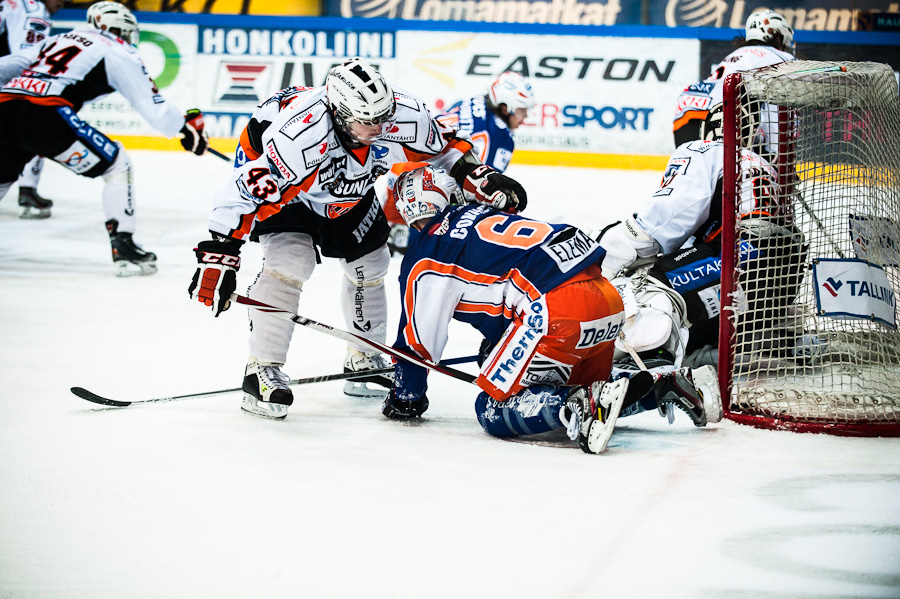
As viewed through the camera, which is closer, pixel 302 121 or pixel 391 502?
pixel 391 502

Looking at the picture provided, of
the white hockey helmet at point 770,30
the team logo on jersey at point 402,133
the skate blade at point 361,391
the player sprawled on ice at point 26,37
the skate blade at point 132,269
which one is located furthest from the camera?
the player sprawled on ice at point 26,37

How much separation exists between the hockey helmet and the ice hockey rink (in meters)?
0.87

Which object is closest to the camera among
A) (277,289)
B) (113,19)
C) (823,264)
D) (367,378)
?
(823,264)

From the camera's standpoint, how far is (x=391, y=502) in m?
2.11

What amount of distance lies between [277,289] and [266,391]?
32 centimetres

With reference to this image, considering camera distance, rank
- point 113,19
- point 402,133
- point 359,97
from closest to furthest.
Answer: point 359,97, point 402,133, point 113,19

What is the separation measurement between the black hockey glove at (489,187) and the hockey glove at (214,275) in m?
0.78

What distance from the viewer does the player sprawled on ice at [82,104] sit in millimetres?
4871

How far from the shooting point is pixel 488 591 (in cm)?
168

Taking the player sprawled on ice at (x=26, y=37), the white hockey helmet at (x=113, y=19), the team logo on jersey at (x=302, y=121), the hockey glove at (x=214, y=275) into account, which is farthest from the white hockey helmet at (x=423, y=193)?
the player sprawled on ice at (x=26, y=37)

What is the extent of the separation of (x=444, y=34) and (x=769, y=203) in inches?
229

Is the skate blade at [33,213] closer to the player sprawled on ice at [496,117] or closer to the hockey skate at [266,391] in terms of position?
the player sprawled on ice at [496,117]

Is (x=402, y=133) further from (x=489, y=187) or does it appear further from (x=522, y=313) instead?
(x=522, y=313)

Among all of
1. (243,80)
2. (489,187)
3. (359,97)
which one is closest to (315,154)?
(359,97)
